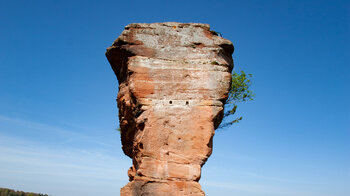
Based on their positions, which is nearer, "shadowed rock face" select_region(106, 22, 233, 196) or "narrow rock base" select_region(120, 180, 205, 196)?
"narrow rock base" select_region(120, 180, 205, 196)

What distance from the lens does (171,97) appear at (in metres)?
5.62

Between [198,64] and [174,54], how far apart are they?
1.65 ft

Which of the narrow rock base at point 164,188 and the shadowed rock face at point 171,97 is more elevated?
the shadowed rock face at point 171,97

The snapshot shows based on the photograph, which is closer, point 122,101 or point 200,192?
point 200,192

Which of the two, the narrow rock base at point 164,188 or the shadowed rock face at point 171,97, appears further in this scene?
the shadowed rock face at point 171,97

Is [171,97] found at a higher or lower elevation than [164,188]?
higher

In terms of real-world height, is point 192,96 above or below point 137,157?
above

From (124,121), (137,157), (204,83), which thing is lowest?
(137,157)

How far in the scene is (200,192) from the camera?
5.07 meters

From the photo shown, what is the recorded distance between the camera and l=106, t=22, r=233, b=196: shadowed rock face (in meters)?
5.19

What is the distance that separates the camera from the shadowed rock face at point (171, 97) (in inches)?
204

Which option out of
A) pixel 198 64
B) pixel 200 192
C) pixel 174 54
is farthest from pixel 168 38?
pixel 200 192

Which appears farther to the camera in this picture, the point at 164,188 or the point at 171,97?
the point at 171,97

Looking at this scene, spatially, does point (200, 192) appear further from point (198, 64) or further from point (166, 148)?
point (198, 64)
